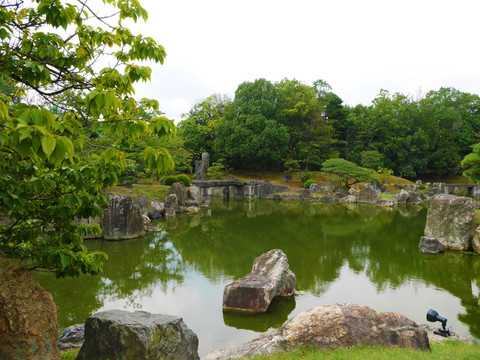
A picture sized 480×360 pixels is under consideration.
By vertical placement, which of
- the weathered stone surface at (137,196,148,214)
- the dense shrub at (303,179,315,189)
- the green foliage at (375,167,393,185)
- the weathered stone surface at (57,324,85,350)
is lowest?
the weathered stone surface at (57,324,85,350)

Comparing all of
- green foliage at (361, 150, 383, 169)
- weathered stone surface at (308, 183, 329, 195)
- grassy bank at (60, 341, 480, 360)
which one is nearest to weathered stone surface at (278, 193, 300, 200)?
weathered stone surface at (308, 183, 329, 195)

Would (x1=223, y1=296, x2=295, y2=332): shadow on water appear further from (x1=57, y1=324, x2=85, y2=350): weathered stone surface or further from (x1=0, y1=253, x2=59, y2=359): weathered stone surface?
(x1=0, y1=253, x2=59, y2=359): weathered stone surface

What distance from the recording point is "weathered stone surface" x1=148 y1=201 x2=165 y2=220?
17.8 metres

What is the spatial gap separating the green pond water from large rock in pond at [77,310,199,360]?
4.54ft

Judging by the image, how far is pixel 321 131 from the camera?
127 feet

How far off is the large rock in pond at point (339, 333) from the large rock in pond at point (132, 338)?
0.90 metres

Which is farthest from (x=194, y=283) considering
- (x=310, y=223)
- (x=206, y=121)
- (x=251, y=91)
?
(x=206, y=121)

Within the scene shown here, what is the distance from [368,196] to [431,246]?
52.9 ft

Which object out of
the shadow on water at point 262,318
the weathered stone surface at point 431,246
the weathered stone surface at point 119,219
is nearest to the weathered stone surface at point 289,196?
the weathered stone surface at point 431,246

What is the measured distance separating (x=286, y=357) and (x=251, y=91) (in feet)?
122

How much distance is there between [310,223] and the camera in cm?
1738

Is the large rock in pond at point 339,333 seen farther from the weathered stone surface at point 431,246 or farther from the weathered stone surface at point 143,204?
the weathered stone surface at point 143,204

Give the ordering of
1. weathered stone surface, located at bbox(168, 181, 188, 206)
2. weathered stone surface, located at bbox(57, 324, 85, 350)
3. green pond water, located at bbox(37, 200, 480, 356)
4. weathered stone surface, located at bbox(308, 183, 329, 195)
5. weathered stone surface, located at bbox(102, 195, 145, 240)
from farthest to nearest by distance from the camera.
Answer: weathered stone surface, located at bbox(308, 183, 329, 195) < weathered stone surface, located at bbox(168, 181, 188, 206) < weathered stone surface, located at bbox(102, 195, 145, 240) < green pond water, located at bbox(37, 200, 480, 356) < weathered stone surface, located at bbox(57, 324, 85, 350)

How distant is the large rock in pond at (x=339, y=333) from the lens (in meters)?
4.43
